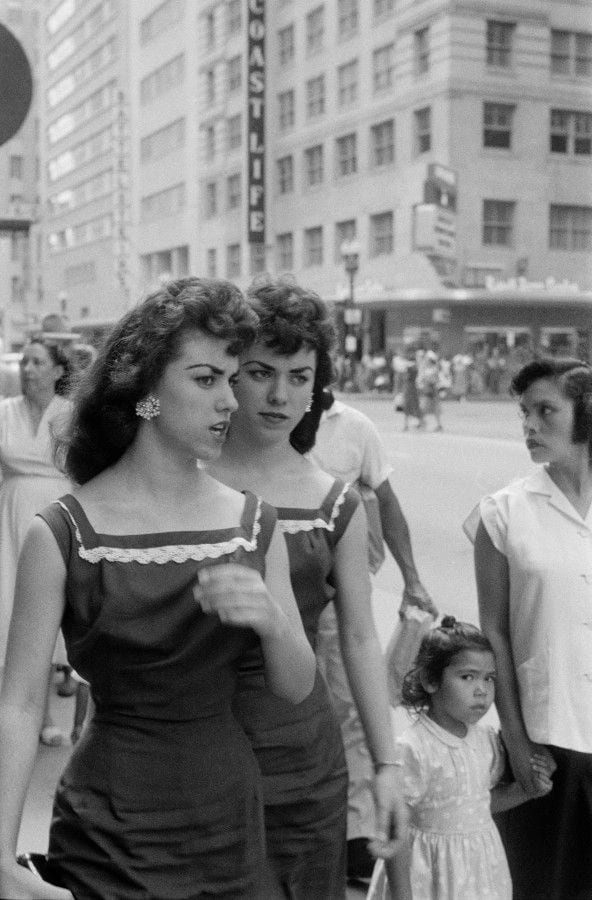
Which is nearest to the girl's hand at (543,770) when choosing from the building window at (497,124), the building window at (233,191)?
the building window at (497,124)

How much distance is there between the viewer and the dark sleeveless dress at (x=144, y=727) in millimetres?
1989

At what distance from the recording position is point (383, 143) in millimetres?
41500

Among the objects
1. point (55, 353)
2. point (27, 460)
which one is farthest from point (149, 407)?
point (55, 353)

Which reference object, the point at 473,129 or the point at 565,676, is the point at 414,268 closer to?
the point at 473,129

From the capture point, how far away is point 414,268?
40.2 meters

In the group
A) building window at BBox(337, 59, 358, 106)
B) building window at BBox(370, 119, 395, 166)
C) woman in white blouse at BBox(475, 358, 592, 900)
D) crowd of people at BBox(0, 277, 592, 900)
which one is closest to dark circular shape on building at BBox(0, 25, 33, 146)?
crowd of people at BBox(0, 277, 592, 900)

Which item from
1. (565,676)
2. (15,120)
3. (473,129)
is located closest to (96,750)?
(565,676)

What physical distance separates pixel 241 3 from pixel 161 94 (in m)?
4.67

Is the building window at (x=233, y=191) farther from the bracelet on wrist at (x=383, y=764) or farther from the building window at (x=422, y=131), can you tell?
the bracelet on wrist at (x=383, y=764)

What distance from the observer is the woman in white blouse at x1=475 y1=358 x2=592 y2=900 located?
3.03 meters

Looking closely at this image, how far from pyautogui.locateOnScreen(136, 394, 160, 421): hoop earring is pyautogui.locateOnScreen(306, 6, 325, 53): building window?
43026 millimetres

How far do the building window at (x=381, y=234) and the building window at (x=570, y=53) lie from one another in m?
7.13

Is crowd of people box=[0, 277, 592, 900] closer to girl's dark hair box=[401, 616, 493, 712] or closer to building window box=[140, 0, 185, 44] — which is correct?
girl's dark hair box=[401, 616, 493, 712]

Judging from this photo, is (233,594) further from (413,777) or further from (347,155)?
(347,155)
